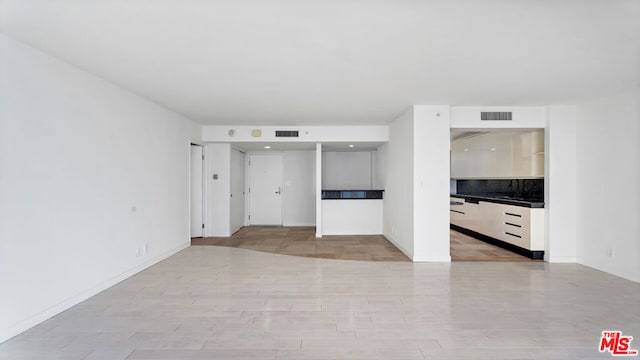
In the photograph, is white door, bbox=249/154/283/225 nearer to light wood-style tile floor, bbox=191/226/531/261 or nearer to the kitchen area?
light wood-style tile floor, bbox=191/226/531/261

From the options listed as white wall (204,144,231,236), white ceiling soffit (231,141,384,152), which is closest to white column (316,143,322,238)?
white ceiling soffit (231,141,384,152)

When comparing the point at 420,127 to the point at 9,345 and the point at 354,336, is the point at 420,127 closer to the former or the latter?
the point at 354,336

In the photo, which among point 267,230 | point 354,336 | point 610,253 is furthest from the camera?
point 267,230

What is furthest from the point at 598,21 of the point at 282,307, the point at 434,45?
the point at 282,307

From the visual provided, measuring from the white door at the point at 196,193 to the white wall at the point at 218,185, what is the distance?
0.16 m

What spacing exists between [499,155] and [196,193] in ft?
21.6

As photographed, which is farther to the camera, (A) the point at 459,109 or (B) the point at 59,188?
(A) the point at 459,109

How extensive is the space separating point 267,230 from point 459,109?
534cm

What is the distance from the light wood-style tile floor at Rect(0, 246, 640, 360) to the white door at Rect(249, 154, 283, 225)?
441 centimetres

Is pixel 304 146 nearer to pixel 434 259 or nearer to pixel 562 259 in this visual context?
pixel 434 259

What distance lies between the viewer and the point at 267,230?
325 inches

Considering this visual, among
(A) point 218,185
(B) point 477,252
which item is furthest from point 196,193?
(B) point 477,252

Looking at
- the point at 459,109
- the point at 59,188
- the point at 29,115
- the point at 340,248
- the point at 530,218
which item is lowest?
the point at 340,248

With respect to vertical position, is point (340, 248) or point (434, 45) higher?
point (434, 45)
